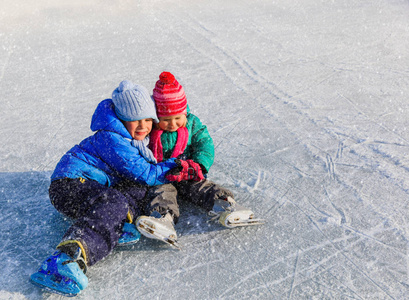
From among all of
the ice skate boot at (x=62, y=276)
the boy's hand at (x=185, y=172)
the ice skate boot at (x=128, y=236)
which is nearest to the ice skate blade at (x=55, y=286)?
the ice skate boot at (x=62, y=276)

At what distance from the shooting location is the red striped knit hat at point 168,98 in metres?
2.82

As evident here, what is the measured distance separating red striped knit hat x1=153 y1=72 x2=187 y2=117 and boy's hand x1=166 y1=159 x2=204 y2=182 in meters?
0.32

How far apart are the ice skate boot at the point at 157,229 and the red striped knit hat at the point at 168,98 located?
0.69 metres

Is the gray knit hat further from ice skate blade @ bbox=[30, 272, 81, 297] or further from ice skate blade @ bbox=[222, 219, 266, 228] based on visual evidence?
ice skate blade @ bbox=[30, 272, 81, 297]

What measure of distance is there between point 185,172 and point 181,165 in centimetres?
5

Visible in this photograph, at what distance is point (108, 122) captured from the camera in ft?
8.93

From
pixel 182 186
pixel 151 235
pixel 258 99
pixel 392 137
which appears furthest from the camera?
pixel 258 99

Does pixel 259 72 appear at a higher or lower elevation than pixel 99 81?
higher

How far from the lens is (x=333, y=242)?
102 inches

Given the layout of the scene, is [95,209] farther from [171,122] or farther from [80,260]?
[171,122]

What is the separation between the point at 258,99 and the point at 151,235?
2.37 m

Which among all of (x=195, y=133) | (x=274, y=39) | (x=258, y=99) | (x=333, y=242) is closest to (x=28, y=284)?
(x=195, y=133)

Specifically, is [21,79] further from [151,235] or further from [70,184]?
[151,235]

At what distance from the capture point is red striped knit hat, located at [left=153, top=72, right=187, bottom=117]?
2816 millimetres
